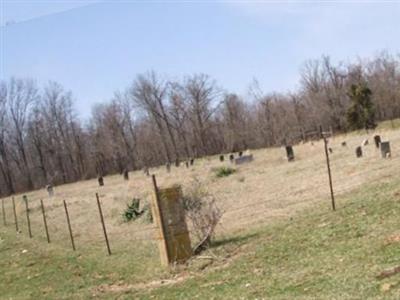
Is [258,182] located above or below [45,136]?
below

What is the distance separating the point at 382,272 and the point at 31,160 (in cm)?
9693

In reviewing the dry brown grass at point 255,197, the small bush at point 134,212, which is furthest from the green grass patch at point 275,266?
the small bush at point 134,212

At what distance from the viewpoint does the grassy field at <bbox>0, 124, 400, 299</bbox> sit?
9117mm

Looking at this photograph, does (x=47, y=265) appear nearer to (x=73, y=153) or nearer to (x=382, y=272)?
(x=382, y=272)

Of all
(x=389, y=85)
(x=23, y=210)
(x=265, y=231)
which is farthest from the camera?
(x=389, y=85)

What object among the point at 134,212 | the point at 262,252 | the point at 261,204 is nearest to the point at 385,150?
the point at 261,204

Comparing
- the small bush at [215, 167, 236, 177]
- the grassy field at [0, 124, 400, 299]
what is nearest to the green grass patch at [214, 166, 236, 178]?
the small bush at [215, 167, 236, 177]

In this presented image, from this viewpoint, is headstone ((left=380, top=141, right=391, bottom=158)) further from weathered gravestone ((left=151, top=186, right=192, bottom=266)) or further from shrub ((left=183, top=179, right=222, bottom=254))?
weathered gravestone ((left=151, top=186, right=192, bottom=266))

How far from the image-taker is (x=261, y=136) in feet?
308

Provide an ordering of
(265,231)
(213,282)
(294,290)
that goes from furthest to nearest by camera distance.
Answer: (265,231)
(213,282)
(294,290)

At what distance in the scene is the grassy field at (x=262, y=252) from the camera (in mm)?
9117

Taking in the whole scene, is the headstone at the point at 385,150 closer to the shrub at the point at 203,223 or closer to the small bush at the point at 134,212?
the small bush at the point at 134,212

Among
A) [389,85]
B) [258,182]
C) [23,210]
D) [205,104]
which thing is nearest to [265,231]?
[258,182]

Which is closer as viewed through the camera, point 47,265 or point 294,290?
point 294,290
